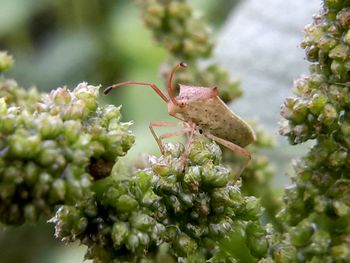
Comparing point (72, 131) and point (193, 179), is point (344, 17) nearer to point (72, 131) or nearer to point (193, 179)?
point (193, 179)

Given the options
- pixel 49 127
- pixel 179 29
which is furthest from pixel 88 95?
pixel 179 29

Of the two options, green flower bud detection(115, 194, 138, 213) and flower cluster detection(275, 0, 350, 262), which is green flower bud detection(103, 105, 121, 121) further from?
flower cluster detection(275, 0, 350, 262)

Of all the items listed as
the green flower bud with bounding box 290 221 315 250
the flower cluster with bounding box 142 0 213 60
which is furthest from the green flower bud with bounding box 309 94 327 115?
the flower cluster with bounding box 142 0 213 60

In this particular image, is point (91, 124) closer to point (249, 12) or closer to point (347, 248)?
point (347, 248)

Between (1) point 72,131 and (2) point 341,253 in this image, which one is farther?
(2) point 341,253

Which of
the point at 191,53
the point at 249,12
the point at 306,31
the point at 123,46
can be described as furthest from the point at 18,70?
the point at 306,31
